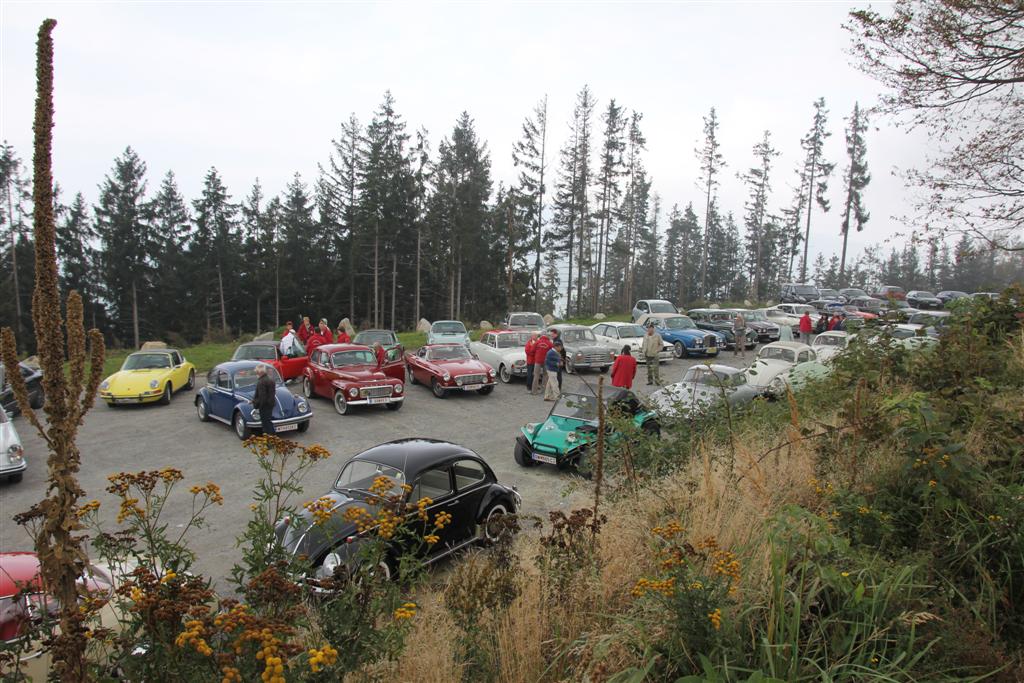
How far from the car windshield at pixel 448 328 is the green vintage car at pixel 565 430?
13174mm

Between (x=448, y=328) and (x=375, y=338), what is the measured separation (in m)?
3.52

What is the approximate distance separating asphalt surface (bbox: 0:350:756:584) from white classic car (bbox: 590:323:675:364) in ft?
11.3

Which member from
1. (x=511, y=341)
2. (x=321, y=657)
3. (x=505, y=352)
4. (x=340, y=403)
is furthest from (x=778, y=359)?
(x=321, y=657)

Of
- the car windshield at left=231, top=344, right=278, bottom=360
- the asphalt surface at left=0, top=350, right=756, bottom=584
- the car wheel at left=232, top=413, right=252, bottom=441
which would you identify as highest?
the car windshield at left=231, top=344, right=278, bottom=360

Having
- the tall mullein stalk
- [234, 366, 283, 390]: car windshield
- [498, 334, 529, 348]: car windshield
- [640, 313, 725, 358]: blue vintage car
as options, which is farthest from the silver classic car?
the tall mullein stalk

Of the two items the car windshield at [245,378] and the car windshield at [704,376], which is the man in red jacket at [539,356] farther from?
the car windshield at [245,378]

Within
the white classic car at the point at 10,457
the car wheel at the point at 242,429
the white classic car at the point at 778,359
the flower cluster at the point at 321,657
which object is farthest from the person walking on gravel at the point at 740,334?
the flower cluster at the point at 321,657

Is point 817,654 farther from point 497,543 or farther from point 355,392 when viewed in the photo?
point 355,392

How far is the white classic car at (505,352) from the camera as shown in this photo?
18.5m

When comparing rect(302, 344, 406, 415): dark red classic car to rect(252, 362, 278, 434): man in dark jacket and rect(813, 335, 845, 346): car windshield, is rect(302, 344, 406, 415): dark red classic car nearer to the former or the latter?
rect(252, 362, 278, 434): man in dark jacket

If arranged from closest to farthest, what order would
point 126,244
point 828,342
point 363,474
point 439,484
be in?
point 363,474
point 439,484
point 828,342
point 126,244

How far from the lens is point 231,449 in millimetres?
11438

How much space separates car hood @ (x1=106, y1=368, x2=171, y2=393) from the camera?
14742 mm

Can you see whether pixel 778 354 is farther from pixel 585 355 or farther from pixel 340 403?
pixel 340 403
